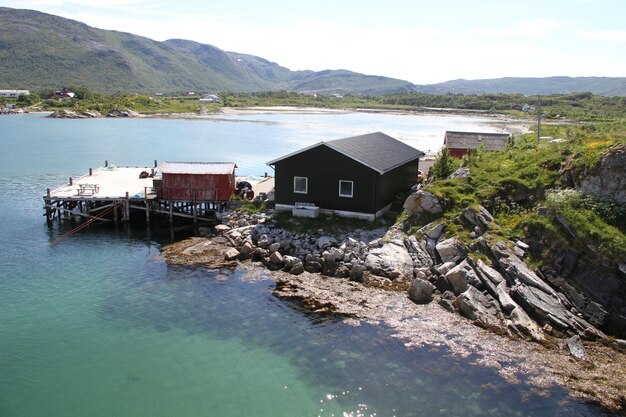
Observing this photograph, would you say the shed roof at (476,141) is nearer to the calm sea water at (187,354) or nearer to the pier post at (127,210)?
the pier post at (127,210)

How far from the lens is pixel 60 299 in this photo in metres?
25.2

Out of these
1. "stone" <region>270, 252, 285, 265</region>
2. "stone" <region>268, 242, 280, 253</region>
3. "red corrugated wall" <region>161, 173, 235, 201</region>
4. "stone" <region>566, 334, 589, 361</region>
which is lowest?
"stone" <region>566, 334, 589, 361</region>

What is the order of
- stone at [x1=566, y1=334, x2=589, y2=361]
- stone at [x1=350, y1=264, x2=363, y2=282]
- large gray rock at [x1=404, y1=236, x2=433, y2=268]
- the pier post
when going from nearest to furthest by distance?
1. stone at [x1=566, y1=334, x2=589, y2=361]
2. stone at [x1=350, y1=264, x2=363, y2=282]
3. large gray rock at [x1=404, y1=236, x2=433, y2=268]
4. the pier post

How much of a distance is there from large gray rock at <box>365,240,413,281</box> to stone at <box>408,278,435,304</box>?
76.9 inches

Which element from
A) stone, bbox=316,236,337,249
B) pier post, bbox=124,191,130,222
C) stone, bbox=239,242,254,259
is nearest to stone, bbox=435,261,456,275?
stone, bbox=316,236,337,249

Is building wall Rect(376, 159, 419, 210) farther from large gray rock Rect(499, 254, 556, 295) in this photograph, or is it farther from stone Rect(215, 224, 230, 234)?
large gray rock Rect(499, 254, 556, 295)

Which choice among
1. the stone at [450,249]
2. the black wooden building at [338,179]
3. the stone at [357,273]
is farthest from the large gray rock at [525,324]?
the black wooden building at [338,179]

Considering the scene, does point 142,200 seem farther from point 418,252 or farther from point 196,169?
point 418,252

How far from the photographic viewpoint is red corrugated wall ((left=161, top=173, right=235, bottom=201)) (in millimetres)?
36750

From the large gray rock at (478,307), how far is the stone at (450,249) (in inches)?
109

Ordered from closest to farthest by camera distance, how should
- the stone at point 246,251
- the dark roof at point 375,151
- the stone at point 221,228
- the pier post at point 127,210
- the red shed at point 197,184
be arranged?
1. the stone at point 246,251
2. the dark roof at point 375,151
3. the stone at point 221,228
4. the red shed at point 197,184
5. the pier post at point 127,210

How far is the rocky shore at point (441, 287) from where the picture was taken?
19.9 m

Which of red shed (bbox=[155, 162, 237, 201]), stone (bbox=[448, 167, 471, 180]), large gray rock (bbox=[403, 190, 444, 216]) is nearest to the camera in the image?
large gray rock (bbox=[403, 190, 444, 216])

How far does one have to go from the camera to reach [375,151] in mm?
34719
